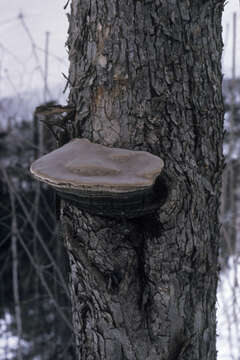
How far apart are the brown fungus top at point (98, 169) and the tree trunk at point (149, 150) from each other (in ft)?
0.33

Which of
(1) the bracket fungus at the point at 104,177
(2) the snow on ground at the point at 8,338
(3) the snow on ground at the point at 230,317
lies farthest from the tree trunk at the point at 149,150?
(2) the snow on ground at the point at 8,338

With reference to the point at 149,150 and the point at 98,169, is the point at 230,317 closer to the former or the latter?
the point at 149,150

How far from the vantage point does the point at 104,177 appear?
75cm

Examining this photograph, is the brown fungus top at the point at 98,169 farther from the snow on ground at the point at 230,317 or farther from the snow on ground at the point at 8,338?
the snow on ground at the point at 8,338

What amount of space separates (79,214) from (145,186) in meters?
0.29

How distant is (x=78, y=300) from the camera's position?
1062mm

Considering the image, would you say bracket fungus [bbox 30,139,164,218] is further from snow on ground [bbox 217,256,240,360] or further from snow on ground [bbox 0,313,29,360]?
snow on ground [bbox 0,313,29,360]

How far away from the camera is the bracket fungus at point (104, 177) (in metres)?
0.74

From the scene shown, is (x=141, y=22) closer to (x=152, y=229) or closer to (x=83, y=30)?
(x=83, y=30)

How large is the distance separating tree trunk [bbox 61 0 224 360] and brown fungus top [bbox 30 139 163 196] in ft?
0.33

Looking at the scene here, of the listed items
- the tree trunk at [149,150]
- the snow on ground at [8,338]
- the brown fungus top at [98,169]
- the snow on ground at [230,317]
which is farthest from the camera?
the snow on ground at [8,338]

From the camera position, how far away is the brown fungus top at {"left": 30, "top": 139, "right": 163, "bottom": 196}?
2.42 feet

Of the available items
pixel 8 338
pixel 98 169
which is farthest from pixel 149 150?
pixel 8 338

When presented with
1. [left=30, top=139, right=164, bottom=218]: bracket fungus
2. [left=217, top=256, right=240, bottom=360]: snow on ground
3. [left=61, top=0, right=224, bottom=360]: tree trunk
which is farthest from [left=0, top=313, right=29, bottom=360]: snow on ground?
[left=30, top=139, right=164, bottom=218]: bracket fungus
